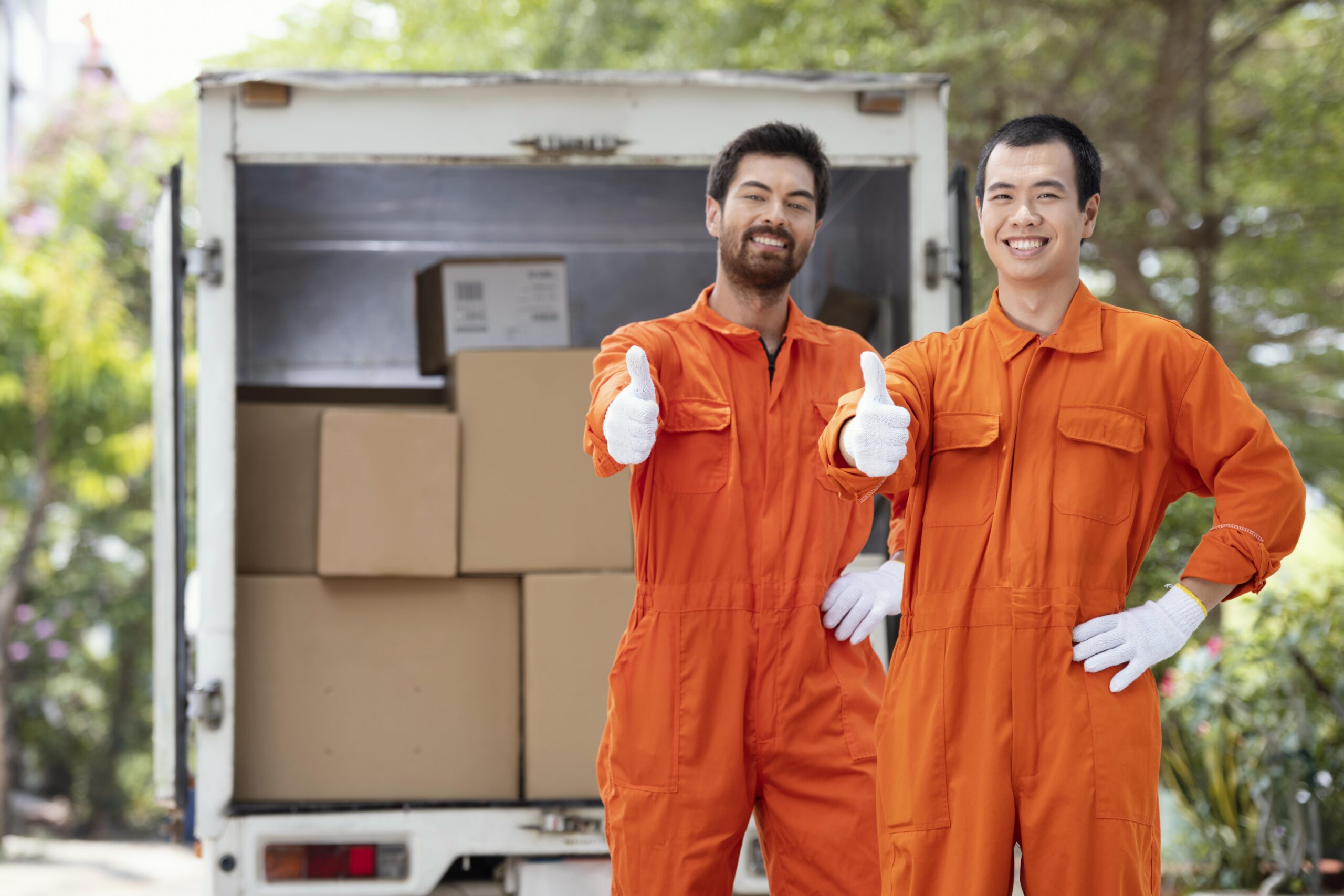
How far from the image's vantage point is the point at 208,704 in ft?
9.99

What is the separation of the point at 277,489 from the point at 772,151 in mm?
1568

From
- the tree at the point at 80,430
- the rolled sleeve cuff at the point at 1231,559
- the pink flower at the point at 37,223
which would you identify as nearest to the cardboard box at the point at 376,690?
the rolled sleeve cuff at the point at 1231,559

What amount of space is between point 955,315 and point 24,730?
378 inches

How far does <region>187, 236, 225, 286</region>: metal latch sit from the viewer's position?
3031 millimetres

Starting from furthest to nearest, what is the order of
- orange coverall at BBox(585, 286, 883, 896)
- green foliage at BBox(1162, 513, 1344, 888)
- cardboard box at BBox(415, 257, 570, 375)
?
green foliage at BBox(1162, 513, 1344, 888)
cardboard box at BBox(415, 257, 570, 375)
orange coverall at BBox(585, 286, 883, 896)

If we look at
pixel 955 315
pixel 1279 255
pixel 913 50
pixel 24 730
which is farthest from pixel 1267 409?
pixel 24 730

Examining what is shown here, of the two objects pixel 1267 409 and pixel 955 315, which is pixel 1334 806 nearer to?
pixel 955 315

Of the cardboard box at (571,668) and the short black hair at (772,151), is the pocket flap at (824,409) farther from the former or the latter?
the cardboard box at (571,668)

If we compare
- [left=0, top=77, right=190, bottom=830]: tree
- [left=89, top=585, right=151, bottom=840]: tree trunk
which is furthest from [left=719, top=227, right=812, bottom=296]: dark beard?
[left=89, top=585, right=151, bottom=840]: tree trunk

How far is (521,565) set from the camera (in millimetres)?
3215

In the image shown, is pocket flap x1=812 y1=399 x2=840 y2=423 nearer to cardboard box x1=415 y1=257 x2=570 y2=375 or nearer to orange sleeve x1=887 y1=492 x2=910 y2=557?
orange sleeve x1=887 y1=492 x2=910 y2=557

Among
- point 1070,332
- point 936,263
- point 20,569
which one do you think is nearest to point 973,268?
point 936,263

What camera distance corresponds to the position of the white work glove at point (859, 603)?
2400 millimetres

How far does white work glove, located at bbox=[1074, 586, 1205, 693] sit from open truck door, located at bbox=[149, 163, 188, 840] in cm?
222
